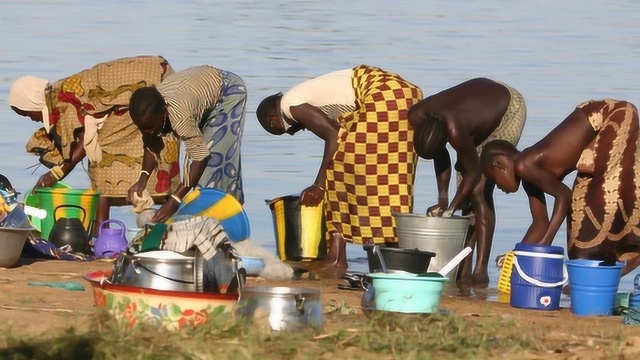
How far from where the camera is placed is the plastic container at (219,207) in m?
8.88

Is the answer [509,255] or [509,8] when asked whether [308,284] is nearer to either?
[509,255]

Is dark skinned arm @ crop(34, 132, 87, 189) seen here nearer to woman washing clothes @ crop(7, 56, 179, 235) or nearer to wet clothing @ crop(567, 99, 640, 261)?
woman washing clothes @ crop(7, 56, 179, 235)

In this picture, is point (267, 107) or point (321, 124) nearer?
point (321, 124)

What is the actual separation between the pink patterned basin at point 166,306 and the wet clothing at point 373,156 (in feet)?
11.2

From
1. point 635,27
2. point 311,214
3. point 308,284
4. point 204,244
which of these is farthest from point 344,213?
point 635,27

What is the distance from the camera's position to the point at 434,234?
29.2ft

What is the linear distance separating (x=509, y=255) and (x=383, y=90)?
1.41 meters

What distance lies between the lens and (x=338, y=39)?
81.2 ft

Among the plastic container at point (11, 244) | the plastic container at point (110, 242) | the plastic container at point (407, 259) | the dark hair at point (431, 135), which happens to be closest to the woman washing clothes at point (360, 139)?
the dark hair at point (431, 135)

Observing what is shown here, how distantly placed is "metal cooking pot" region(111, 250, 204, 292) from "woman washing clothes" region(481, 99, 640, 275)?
2.83 meters

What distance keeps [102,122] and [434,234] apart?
274cm

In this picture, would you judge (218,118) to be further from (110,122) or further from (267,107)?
(110,122)

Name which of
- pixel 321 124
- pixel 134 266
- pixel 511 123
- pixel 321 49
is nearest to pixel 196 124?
pixel 321 124

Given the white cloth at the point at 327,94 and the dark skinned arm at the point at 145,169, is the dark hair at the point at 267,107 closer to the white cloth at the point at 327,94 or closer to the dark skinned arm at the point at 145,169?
the white cloth at the point at 327,94
